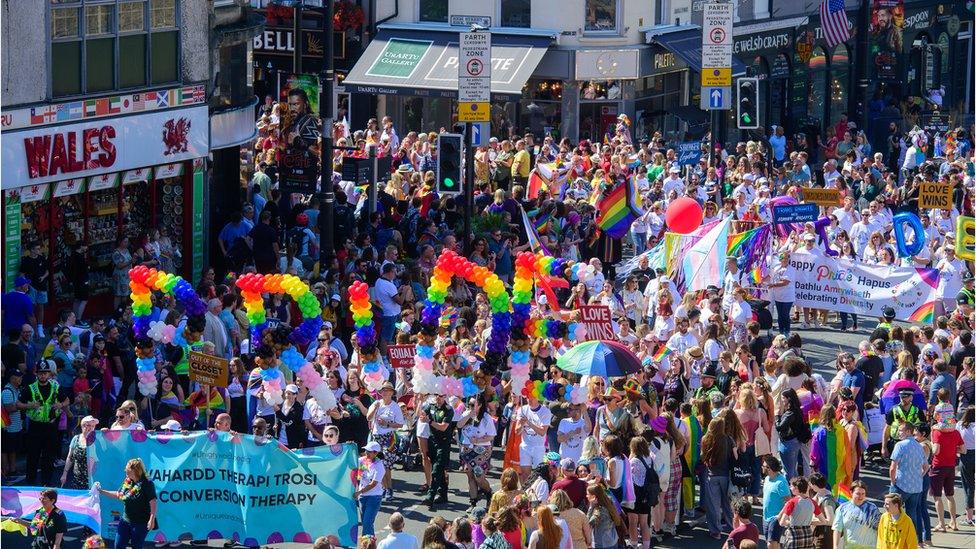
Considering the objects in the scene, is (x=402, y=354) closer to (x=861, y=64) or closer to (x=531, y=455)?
(x=531, y=455)

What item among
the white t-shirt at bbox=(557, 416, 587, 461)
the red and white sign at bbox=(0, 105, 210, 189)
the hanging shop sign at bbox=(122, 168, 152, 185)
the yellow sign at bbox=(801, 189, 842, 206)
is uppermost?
the red and white sign at bbox=(0, 105, 210, 189)

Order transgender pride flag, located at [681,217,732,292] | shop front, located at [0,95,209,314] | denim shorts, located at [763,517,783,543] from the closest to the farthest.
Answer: denim shorts, located at [763,517,783,543] → shop front, located at [0,95,209,314] → transgender pride flag, located at [681,217,732,292]

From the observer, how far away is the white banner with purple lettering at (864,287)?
2480 cm

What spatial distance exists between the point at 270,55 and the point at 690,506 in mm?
24314

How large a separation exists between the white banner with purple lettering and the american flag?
21.4 meters

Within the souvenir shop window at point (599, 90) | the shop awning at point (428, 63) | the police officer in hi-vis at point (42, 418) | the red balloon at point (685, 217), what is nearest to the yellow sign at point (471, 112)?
the red balloon at point (685, 217)

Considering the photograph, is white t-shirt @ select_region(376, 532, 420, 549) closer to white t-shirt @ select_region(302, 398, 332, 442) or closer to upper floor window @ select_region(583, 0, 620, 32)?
white t-shirt @ select_region(302, 398, 332, 442)

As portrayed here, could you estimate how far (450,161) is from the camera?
26.5 meters

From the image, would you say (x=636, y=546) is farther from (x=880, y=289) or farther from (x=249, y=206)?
(x=249, y=206)

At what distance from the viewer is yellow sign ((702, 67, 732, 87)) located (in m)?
31.2

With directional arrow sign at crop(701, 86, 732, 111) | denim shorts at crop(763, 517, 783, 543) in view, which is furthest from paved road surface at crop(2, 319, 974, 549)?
directional arrow sign at crop(701, 86, 732, 111)

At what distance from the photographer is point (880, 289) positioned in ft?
82.8

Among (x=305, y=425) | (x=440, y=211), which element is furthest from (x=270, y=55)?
(x=305, y=425)

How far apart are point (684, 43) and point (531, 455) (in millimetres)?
25575
